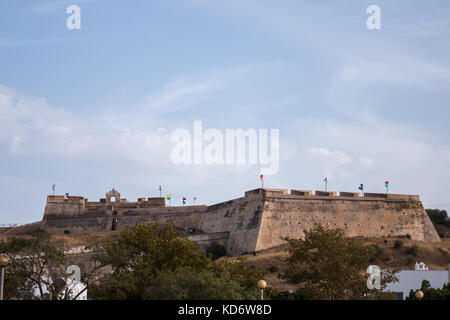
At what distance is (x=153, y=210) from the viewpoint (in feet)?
212

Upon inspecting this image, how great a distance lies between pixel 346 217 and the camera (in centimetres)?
5484

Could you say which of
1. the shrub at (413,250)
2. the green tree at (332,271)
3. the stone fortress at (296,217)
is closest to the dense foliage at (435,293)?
the green tree at (332,271)

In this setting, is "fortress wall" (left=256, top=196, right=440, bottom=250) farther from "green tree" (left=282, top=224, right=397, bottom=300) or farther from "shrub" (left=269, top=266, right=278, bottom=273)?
"green tree" (left=282, top=224, right=397, bottom=300)

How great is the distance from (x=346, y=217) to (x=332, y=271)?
24308 mm

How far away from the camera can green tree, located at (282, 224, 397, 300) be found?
30.3 metres

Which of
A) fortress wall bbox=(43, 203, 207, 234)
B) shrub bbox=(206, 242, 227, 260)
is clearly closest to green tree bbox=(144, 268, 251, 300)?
shrub bbox=(206, 242, 227, 260)

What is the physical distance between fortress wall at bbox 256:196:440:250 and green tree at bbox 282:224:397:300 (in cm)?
1789

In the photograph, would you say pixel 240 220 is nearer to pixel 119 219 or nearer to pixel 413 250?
pixel 413 250

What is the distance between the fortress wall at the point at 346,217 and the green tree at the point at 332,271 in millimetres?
17890
